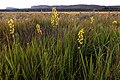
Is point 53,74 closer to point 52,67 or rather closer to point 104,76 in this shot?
point 52,67

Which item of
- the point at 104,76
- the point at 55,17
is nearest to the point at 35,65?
the point at 104,76

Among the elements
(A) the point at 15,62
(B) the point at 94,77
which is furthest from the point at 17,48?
(B) the point at 94,77

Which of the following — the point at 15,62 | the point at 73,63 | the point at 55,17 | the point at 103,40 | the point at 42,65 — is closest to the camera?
the point at 42,65

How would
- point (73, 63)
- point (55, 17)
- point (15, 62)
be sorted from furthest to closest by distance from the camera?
point (55, 17)
point (73, 63)
point (15, 62)

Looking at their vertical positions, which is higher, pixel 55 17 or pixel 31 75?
pixel 55 17

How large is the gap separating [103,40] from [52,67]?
89cm

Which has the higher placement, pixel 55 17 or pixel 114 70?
pixel 55 17

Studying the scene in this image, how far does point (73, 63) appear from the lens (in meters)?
2.22

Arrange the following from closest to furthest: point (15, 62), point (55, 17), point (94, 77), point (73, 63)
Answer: point (94, 77), point (15, 62), point (73, 63), point (55, 17)

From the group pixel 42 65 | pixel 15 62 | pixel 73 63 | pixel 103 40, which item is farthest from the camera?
pixel 103 40

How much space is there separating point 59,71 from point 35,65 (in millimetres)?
177

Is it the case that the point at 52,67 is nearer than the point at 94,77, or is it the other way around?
the point at 94,77

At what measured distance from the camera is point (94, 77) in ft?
6.00

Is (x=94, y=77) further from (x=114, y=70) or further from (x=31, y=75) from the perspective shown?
(x=31, y=75)
